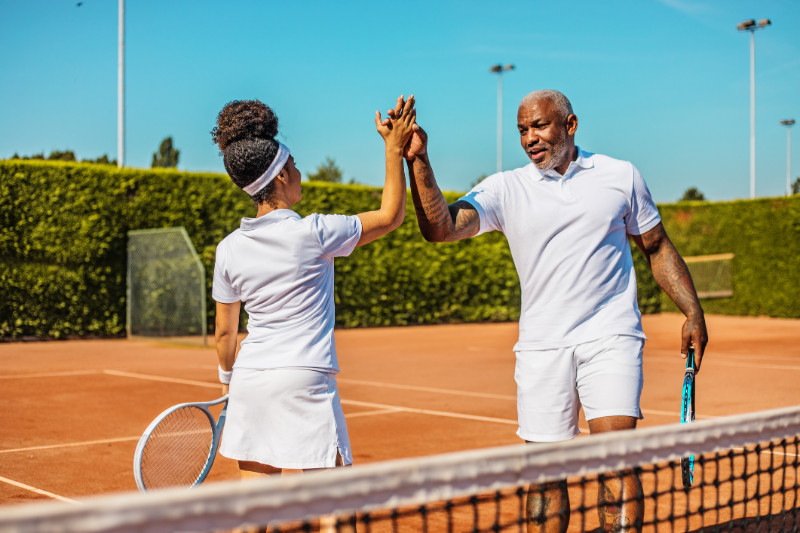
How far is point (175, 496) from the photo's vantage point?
1476 millimetres

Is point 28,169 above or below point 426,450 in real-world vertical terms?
above

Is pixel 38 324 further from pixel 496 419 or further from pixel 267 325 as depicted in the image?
pixel 267 325

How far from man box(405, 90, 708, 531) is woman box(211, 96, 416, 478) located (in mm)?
518

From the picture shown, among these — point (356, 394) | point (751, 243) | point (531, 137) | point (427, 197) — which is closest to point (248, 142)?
point (427, 197)

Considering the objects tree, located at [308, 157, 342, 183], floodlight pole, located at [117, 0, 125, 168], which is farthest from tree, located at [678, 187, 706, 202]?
floodlight pole, located at [117, 0, 125, 168]

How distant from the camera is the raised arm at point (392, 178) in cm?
284

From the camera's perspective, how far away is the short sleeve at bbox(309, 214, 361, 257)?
2.70 meters

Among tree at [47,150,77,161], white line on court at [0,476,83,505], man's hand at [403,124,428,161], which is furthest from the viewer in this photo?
tree at [47,150,77,161]

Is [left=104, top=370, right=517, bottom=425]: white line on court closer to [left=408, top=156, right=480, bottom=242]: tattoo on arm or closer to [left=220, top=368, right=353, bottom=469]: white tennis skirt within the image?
[left=408, top=156, right=480, bottom=242]: tattoo on arm

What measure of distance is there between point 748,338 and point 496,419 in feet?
35.9

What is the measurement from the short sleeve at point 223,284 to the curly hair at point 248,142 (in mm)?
208

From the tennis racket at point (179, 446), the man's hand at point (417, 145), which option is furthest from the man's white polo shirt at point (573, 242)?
the tennis racket at point (179, 446)

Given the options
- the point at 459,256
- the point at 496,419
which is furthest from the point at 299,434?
the point at 459,256

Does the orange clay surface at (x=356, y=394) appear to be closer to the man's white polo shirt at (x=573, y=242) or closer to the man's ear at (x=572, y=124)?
the man's white polo shirt at (x=573, y=242)
